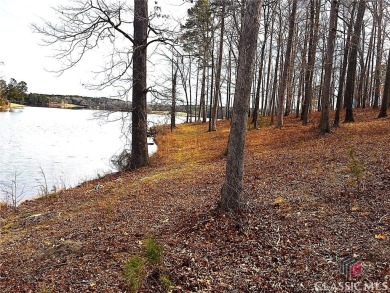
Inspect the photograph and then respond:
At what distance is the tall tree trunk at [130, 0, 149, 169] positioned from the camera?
32.2 ft

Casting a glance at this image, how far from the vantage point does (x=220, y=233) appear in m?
4.14

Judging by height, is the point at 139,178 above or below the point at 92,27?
below

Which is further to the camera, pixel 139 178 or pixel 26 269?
pixel 139 178

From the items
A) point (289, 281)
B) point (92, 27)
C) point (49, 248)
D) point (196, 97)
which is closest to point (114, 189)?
point (49, 248)

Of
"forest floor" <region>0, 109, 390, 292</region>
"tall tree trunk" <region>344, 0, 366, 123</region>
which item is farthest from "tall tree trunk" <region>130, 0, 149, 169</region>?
"tall tree trunk" <region>344, 0, 366, 123</region>

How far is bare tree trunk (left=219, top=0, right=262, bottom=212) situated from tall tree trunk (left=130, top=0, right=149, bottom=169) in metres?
6.03

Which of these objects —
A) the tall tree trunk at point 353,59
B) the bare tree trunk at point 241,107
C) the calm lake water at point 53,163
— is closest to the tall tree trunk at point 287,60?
the tall tree trunk at point 353,59

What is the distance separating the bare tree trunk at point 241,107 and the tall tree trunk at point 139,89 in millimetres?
6025

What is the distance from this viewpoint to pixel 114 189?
8352 mm

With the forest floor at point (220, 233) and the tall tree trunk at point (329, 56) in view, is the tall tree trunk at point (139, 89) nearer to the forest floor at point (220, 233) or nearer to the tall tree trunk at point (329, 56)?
the forest floor at point (220, 233)

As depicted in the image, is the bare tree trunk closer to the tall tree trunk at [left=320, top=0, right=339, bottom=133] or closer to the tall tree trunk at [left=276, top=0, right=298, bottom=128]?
the tall tree trunk at [left=320, top=0, right=339, bottom=133]

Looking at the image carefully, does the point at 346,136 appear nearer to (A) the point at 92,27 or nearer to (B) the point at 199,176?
(B) the point at 199,176

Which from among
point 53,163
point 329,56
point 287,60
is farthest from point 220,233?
point 287,60

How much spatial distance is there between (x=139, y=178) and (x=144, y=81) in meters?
3.32
